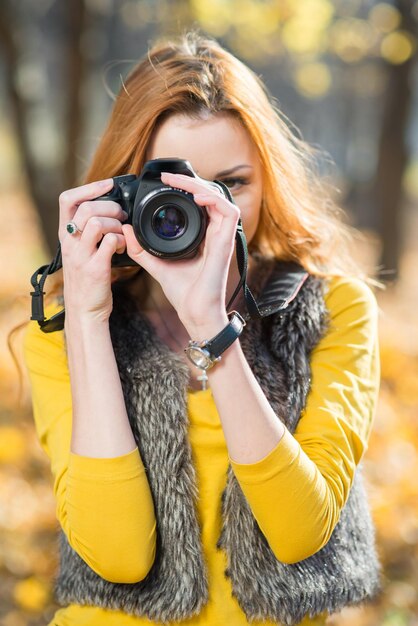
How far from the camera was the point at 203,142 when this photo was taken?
1.73m

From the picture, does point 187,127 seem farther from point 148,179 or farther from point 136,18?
point 136,18

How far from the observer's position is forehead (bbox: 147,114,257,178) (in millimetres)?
1732

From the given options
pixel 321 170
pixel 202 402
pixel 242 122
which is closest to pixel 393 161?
pixel 321 170

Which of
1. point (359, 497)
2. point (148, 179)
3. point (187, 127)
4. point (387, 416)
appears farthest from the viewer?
point (387, 416)

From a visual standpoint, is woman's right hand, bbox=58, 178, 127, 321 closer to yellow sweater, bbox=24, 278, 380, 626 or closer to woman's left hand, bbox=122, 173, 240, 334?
woman's left hand, bbox=122, 173, 240, 334

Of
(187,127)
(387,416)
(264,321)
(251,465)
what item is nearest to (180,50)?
(187,127)

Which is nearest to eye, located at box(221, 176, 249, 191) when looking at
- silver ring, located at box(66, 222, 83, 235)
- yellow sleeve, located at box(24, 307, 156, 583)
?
silver ring, located at box(66, 222, 83, 235)

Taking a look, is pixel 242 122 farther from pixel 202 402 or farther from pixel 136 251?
pixel 202 402

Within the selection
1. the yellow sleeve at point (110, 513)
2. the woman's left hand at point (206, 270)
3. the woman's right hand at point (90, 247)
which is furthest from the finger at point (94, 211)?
the yellow sleeve at point (110, 513)

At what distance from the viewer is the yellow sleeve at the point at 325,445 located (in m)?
1.49

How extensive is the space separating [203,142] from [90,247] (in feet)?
1.28

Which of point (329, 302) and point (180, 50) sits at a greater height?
point (180, 50)

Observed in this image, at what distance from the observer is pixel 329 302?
1884 mm

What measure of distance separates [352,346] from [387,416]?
2777mm
